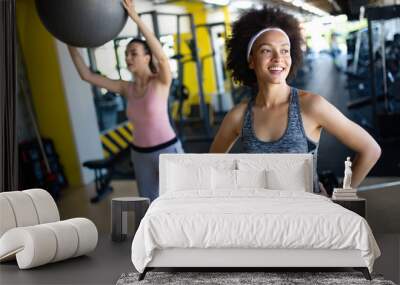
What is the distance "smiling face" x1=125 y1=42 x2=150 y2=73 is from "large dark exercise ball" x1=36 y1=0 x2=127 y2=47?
7.2 inches

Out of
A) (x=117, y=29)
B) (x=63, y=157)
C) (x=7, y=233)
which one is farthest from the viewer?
(x=63, y=157)

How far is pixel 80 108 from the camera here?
7301mm

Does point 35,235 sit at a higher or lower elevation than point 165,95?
lower

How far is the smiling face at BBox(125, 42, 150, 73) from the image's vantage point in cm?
708

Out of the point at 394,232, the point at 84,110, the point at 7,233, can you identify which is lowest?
the point at 394,232

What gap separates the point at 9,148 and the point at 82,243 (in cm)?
151

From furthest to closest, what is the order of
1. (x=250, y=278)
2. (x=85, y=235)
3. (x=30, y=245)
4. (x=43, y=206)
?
(x=43, y=206), (x=85, y=235), (x=30, y=245), (x=250, y=278)

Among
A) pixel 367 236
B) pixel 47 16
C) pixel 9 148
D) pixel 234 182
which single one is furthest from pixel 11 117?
pixel 367 236

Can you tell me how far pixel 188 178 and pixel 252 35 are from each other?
56.3 inches

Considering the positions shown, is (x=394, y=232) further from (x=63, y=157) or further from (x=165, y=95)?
(x=63, y=157)

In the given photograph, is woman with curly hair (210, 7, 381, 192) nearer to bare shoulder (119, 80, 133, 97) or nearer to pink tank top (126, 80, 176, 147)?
pink tank top (126, 80, 176, 147)

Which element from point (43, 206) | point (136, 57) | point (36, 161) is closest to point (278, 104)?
point (136, 57)

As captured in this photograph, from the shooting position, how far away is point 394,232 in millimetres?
7066

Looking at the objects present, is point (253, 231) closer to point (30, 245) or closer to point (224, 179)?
point (224, 179)
